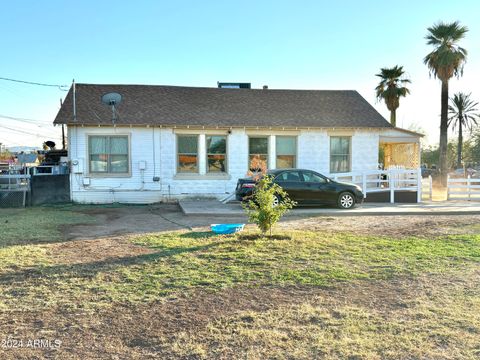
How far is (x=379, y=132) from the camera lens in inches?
727

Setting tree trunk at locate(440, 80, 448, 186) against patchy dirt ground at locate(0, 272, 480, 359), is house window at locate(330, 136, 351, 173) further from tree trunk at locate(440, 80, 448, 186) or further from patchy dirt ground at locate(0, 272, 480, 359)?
patchy dirt ground at locate(0, 272, 480, 359)

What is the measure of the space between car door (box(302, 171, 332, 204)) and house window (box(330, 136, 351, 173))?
3.98 meters

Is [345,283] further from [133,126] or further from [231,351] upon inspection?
[133,126]

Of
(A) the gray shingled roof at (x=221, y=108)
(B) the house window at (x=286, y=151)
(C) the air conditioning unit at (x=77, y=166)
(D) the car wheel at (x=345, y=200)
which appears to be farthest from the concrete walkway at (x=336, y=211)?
(C) the air conditioning unit at (x=77, y=166)

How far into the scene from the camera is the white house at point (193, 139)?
53.8ft

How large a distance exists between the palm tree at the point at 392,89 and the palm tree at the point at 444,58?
5.81 meters

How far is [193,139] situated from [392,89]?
67.9ft

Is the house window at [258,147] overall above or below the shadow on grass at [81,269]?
above

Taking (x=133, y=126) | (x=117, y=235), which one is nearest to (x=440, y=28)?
(x=133, y=126)

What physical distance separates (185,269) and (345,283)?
233 centimetres

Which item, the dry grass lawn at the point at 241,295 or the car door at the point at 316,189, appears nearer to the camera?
the dry grass lawn at the point at 241,295

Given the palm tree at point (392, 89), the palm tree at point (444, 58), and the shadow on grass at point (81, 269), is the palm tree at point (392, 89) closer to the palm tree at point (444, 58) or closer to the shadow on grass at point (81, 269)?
the palm tree at point (444, 58)

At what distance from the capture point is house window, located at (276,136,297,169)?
1772 cm

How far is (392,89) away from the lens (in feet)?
105
